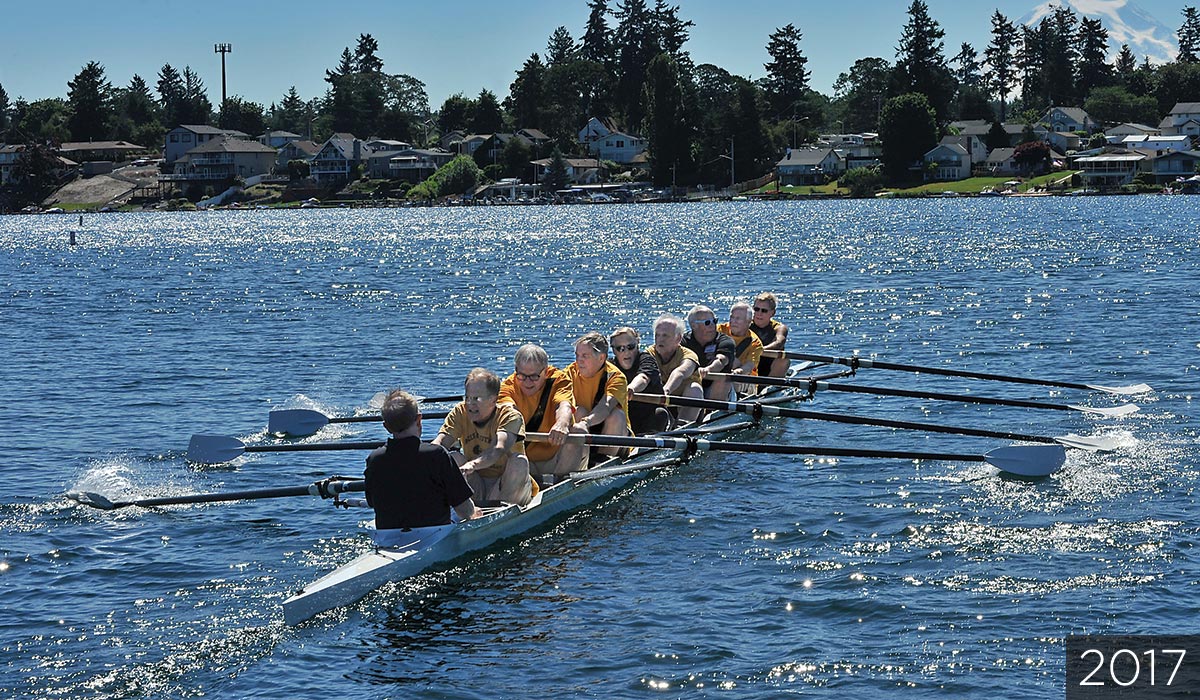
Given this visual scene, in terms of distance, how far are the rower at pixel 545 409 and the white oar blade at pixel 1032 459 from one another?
5599mm

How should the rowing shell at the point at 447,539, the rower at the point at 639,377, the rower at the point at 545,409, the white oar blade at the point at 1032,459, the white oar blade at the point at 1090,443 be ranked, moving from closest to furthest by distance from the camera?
the rowing shell at the point at 447,539
the rower at the point at 545,409
the white oar blade at the point at 1032,459
the rower at the point at 639,377
the white oar blade at the point at 1090,443

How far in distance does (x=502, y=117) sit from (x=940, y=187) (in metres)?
64.0

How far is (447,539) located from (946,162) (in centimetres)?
13935

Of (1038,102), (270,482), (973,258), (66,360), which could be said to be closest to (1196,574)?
(270,482)

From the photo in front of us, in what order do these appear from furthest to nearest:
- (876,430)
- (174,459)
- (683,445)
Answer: (876,430) < (174,459) < (683,445)

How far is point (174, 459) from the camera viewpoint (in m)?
20.0

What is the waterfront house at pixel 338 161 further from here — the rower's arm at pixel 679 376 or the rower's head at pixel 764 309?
the rower's arm at pixel 679 376

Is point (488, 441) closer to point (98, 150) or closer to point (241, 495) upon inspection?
point (241, 495)

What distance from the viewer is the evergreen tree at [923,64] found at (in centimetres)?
15212

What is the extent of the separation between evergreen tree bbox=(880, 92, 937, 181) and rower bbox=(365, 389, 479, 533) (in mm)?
132361

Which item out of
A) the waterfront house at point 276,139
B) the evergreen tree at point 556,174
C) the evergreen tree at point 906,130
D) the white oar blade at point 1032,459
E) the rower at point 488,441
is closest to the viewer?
the rower at point 488,441

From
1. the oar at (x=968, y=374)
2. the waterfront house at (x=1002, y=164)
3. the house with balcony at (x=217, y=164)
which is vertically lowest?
the oar at (x=968, y=374)

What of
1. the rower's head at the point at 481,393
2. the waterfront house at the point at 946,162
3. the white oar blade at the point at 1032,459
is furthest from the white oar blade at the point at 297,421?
the waterfront house at the point at 946,162

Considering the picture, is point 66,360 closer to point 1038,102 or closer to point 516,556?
point 516,556
